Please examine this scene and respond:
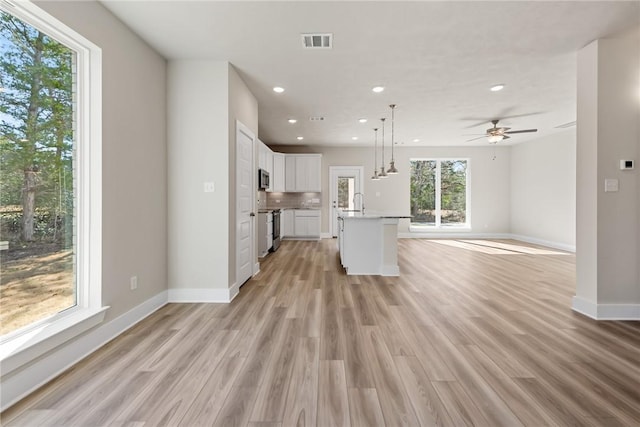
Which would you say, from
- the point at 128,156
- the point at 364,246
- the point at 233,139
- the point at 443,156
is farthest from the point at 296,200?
the point at 128,156

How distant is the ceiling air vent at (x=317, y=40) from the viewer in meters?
2.76

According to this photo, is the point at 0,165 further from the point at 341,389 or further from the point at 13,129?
the point at 341,389

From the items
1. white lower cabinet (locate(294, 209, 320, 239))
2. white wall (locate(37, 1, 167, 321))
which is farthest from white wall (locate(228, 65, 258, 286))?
white lower cabinet (locate(294, 209, 320, 239))

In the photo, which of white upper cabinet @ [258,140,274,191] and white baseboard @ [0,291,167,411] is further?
white upper cabinet @ [258,140,274,191]

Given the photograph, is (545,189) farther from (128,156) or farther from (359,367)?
(128,156)

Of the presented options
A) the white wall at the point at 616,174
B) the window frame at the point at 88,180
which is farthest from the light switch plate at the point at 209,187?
the white wall at the point at 616,174

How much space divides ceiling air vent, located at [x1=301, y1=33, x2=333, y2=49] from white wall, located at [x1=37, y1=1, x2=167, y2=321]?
5.17ft

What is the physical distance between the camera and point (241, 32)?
272 cm

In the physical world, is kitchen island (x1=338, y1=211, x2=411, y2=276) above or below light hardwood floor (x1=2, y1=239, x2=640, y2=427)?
above

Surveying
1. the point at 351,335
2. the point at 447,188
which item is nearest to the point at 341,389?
the point at 351,335

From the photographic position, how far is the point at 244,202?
12.8ft

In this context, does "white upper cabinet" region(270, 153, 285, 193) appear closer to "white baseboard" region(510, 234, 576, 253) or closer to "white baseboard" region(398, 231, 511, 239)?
"white baseboard" region(398, 231, 511, 239)

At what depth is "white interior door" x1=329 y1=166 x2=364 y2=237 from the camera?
877 centimetres

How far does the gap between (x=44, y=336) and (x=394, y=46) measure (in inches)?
143
